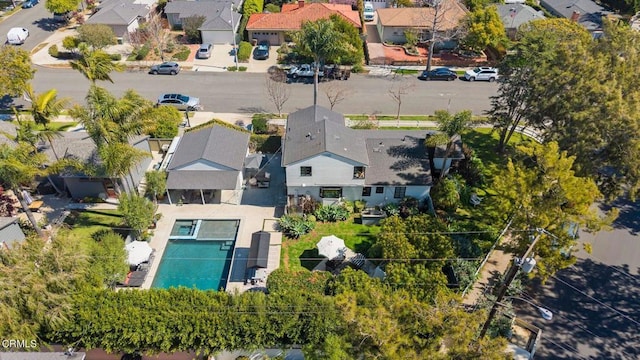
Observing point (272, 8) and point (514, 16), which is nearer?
point (514, 16)

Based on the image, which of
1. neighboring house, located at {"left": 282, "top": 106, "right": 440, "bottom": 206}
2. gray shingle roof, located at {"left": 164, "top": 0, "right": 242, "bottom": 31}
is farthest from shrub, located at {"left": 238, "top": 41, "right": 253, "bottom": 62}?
neighboring house, located at {"left": 282, "top": 106, "right": 440, "bottom": 206}

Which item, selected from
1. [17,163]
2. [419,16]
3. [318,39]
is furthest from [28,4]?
[419,16]

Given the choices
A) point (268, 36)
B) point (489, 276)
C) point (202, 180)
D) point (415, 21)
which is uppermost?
point (415, 21)

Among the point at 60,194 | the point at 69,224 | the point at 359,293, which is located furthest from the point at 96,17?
the point at 359,293

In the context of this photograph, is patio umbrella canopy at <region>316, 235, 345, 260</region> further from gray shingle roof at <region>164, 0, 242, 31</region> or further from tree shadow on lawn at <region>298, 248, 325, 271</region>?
gray shingle roof at <region>164, 0, 242, 31</region>

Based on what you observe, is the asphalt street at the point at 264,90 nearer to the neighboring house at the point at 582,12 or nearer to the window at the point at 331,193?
the window at the point at 331,193

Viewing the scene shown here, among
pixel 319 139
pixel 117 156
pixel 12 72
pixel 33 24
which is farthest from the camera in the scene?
pixel 33 24

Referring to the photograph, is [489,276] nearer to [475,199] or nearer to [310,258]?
[475,199]
